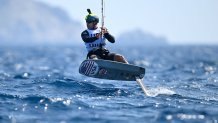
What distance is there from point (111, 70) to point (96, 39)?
119cm

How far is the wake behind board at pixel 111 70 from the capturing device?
16156 mm

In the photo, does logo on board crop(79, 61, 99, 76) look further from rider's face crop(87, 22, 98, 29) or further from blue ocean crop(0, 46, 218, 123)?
rider's face crop(87, 22, 98, 29)

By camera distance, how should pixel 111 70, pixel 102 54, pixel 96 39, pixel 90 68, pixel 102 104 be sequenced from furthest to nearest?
pixel 102 54 → pixel 96 39 → pixel 90 68 → pixel 111 70 → pixel 102 104

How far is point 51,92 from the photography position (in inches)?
611

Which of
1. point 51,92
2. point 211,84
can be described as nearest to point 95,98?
point 51,92

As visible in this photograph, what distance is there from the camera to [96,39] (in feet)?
54.4

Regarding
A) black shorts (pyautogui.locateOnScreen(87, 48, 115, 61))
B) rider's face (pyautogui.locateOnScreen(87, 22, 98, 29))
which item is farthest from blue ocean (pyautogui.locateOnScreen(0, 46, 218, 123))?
rider's face (pyautogui.locateOnScreen(87, 22, 98, 29))

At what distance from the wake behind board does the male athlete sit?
363 mm

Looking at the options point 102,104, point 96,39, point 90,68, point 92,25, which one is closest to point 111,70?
point 90,68

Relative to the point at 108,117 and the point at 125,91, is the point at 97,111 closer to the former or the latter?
the point at 108,117

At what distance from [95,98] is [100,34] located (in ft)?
10.1

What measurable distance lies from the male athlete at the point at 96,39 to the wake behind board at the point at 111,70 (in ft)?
1.19

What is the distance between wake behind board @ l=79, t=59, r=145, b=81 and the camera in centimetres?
1616

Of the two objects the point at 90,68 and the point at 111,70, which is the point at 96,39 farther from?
the point at 111,70
